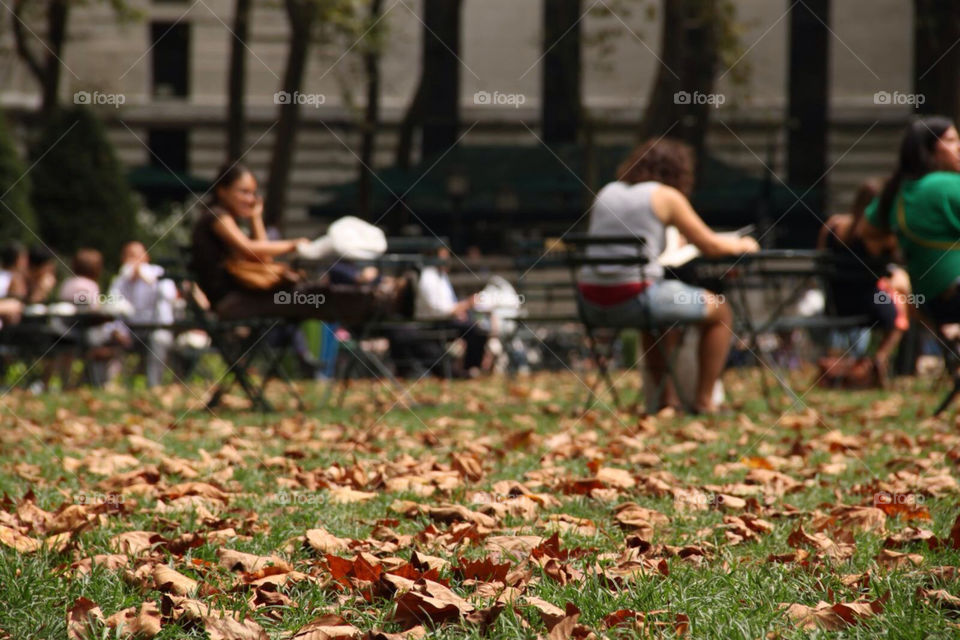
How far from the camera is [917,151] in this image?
23.7 feet

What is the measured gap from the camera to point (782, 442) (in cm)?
629

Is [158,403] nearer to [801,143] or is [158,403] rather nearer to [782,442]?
[782,442]

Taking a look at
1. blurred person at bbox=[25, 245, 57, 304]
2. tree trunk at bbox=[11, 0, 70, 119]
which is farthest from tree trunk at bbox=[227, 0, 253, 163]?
blurred person at bbox=[25, 245, 57, 304]

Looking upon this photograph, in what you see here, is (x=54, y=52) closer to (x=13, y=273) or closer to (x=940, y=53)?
(x=13, y=273)

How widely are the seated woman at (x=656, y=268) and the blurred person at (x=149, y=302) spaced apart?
6.35 m

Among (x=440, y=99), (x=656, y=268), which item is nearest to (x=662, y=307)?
(x=656, y=268)

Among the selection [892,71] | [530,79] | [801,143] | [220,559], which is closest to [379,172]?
[530,79]

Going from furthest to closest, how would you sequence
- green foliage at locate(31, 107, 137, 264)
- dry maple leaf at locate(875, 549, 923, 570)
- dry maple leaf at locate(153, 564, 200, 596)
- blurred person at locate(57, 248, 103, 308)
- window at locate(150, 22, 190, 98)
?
1. window at locate(150, 22, 190, 98)
2. green foliage at locate(31, 107, 137, 264)
3. blurred person at locate(57, 248, 103, 308)
4. dry maple leaf at locate(875, 549, 923, 570)
5. dry maple leaf at locate(153, 564, 200, 596)

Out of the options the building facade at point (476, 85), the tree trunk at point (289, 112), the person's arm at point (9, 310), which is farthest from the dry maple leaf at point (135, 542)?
the building facade at point (476, 85)

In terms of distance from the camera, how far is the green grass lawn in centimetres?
278

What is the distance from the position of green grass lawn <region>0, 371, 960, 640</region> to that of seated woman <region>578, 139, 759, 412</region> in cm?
94

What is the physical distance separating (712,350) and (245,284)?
9.39ft

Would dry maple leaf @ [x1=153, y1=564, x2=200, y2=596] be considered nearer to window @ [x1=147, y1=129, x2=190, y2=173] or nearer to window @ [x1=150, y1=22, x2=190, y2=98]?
window @ [x1=147, y1=129, x2=190, y2=173]

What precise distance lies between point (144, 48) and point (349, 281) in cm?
2181
